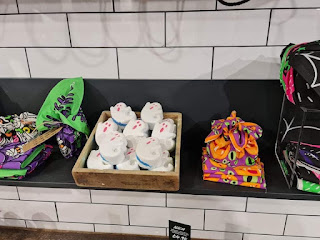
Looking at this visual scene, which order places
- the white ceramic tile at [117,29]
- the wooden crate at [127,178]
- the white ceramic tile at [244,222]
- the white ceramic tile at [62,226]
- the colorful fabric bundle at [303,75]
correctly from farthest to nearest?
the white ceramic tile at [62,226]
the white ceramic tile at [244,222]
the white ceramic tile at [117,29]
the wooden crate at [127,178]
the colorful fabric bundle at [303,75]

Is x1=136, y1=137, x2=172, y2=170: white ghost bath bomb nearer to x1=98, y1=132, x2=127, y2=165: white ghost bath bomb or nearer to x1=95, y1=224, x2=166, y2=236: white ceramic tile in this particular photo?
x1=98, y1=132, x2=127, y2=165: white ghost bath bomb

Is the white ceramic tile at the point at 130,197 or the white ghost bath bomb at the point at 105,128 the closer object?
the white ghost bath bomb at the point at 105,128

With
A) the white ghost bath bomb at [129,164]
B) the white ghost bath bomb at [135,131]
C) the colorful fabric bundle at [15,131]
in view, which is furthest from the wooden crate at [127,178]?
the colorful fabric bundle at [15,131]

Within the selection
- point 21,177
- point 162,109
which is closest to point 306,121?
point 162,109

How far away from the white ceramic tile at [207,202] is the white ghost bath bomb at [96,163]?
0.28 m

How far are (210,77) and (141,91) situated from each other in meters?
0.23

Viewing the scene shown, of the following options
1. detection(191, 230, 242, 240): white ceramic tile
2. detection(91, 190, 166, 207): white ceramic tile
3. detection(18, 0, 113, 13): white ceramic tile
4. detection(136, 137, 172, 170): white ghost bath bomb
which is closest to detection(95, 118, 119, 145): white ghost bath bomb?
detection(136, 137, 172, 170): white ghost bath bomb

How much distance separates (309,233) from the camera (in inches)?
41.0

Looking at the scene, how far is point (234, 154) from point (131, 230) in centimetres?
49

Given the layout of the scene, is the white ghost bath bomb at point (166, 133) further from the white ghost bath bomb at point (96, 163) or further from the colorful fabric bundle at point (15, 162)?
the colorful fabric bundle at point (15, 162)

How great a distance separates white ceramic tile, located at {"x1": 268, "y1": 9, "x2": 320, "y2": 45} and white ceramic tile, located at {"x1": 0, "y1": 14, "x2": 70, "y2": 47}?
0.62 m

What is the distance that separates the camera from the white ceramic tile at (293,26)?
34.2 inches

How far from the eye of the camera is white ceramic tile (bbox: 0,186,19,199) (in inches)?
42.8

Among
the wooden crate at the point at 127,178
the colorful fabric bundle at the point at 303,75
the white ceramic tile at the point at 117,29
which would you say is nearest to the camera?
the colorful fabric bundle at the point at 303,75
